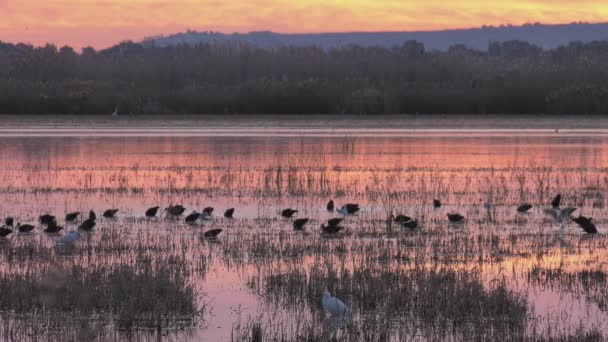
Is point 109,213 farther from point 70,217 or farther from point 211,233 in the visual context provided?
point 211,233

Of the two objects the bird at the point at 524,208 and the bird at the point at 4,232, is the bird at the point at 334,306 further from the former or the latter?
the bird at the point at 524,208

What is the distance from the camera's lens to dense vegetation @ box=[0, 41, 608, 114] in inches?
2349

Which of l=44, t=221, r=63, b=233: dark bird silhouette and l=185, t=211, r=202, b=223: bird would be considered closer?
l=44, t=221, r=63, b=233: dark bird silhouette

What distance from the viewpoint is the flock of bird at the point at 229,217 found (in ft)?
50.9

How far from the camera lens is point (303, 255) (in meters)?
14.0

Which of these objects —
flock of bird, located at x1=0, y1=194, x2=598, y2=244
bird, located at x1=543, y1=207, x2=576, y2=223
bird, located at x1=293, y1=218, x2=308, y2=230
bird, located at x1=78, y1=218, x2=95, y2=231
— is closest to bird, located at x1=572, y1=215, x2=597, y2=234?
flock of bird, located at x1=0, y1=194, x2=598, y2=244

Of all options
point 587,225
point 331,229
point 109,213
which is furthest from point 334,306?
point 109,213

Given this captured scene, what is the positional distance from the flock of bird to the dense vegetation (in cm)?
4147

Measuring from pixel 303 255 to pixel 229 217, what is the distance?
3.76 metres

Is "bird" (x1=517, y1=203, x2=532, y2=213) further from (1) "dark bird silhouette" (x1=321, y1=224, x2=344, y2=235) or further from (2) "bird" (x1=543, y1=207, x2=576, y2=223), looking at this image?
(1) "dark bird silhouette" (x1=321, y1=224, x2=344, y2=235)

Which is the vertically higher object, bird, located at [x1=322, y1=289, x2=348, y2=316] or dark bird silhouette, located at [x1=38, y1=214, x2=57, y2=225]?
bird, located at [x1=322, y1=289, x2=348, y2=316]

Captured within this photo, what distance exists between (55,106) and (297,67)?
19.4m

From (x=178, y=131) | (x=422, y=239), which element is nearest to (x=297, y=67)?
(x=178, y=131)

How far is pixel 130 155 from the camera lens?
32.1m
